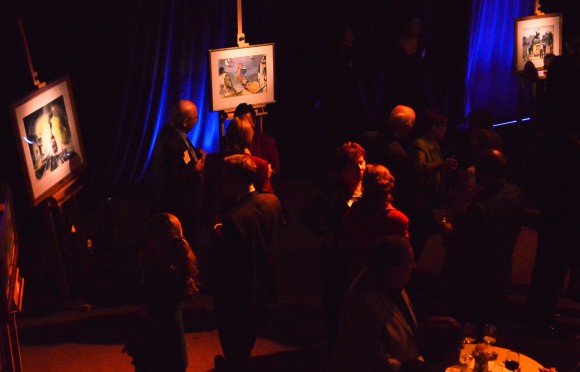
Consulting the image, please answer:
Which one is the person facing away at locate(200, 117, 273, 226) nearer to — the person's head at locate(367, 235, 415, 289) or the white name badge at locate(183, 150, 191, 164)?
the white name badge at locate(183, 150, 191, 164)

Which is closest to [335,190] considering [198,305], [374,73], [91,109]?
[198,305]

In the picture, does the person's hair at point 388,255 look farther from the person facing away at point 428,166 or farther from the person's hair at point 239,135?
the person's hair at point 239,135

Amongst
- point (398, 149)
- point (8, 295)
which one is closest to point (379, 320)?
point (8, 295)

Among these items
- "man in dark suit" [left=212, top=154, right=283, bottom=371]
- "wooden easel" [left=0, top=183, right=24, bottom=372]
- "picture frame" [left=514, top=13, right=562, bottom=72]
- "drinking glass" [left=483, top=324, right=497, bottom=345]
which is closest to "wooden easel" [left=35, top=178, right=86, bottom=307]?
"wooden easel" [left=0, top=183, right=24, bottom=372]

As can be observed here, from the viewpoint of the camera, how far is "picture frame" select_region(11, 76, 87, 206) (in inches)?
226

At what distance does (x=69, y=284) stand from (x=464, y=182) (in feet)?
9.99

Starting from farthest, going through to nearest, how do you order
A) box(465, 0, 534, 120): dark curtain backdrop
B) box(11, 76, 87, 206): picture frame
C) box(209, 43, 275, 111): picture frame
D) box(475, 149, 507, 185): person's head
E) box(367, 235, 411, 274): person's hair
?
box(465, 0, 534, 120): dark curtain backdrop < box(209, 43, 275, 111): picture frame < box(11, 76, 87, 206): picture frame < box(475, 149, 507, 185): person's head < box(367, 235, 411, 274): person's hair

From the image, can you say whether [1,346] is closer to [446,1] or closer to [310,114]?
[310,114]

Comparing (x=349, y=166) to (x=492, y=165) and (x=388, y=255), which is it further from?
(x=388, y=255)

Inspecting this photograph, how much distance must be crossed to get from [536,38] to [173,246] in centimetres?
791

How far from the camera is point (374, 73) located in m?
10.5

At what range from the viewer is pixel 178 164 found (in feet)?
21.9

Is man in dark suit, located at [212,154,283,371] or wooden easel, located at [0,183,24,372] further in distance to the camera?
man in dark suit, located at [212,154,283,371]

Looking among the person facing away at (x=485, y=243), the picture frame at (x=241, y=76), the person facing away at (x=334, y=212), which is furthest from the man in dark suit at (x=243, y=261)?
the picture frame at (x=241, y=76)
